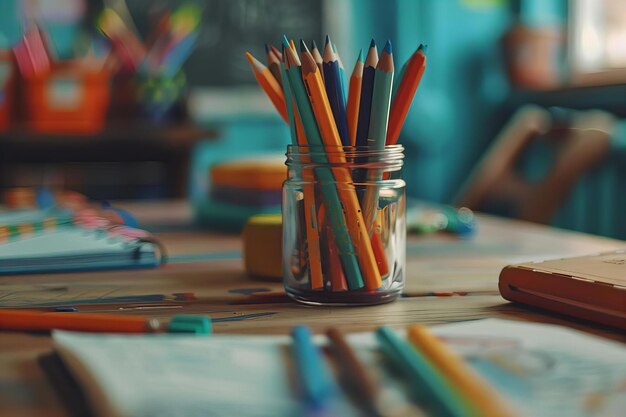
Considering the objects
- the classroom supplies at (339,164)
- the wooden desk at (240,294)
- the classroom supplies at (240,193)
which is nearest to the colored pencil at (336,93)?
the classroom supplies at (339,164)

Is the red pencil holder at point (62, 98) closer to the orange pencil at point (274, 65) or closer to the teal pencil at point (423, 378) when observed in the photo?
the orange pencil at point (274, 65)

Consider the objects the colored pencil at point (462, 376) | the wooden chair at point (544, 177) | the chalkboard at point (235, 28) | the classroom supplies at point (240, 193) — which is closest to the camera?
the colored pencil at point (462, 376)

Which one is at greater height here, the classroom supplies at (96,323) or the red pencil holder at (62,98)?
the red pencil holder at (62,98)

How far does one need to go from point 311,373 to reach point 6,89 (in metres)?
1.96

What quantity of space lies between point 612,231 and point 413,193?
73cm

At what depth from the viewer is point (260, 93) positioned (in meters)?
2.54

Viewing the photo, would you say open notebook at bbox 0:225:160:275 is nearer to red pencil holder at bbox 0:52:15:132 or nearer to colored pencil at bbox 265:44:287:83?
colored pencil at bbox 265:44:287:83

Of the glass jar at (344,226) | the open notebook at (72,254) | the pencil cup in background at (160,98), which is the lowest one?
the open notebook at (72,254)

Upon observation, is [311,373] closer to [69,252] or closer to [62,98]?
[69,252]

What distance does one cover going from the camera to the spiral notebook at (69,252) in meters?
0.70

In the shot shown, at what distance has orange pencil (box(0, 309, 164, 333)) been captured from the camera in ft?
1.44

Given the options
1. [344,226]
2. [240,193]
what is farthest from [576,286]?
[240,193]

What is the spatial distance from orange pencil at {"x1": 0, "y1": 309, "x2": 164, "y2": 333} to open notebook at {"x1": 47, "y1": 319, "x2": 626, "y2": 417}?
0.03 m

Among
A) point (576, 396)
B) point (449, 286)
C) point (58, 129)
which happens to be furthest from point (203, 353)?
point (58, 129)
